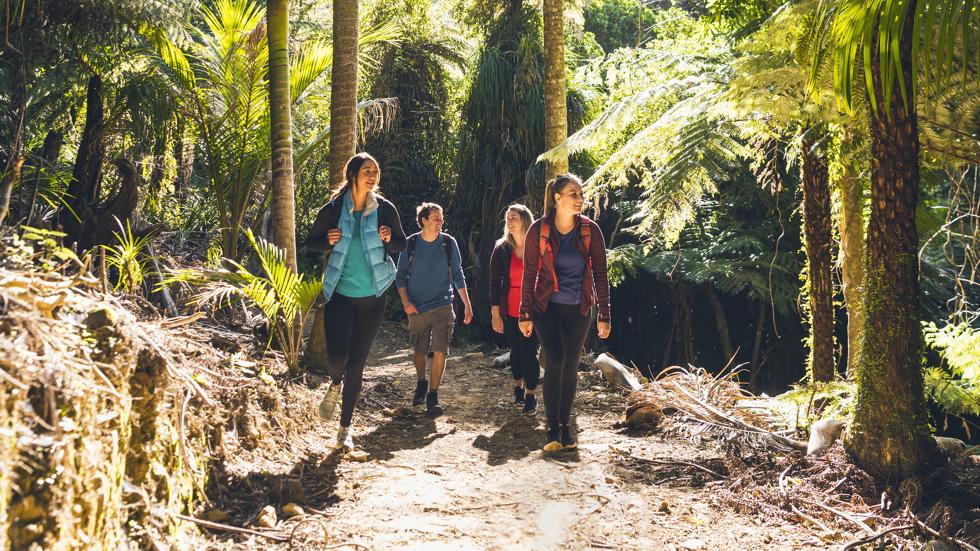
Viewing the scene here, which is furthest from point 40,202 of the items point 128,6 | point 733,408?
point 733,408

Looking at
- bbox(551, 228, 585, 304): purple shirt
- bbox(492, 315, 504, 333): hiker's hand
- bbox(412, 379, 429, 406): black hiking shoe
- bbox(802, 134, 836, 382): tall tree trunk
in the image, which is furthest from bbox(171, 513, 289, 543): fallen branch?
bbox(802, 134, 836, 382): tall tree trunk

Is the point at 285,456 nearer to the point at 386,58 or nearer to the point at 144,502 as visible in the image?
the point at 144,502

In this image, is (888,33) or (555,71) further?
(555,71)

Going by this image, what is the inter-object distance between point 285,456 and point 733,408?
11.1 ft

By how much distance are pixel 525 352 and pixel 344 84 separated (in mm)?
3260

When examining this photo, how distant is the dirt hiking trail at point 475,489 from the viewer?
10.2 feet

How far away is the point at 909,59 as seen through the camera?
3.70 meters

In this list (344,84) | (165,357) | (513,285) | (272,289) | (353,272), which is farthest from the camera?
(344,84)

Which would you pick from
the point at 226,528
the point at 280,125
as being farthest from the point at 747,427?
the point at 280,125

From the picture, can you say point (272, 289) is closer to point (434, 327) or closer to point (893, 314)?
point (434, 327)

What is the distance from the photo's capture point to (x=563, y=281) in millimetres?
4480

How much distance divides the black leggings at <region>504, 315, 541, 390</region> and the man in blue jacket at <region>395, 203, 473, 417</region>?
0.48 metres

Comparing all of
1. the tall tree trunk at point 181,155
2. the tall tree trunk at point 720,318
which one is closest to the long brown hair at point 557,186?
the tall tree trunk at point 181,155

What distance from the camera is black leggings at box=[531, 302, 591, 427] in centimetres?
448
